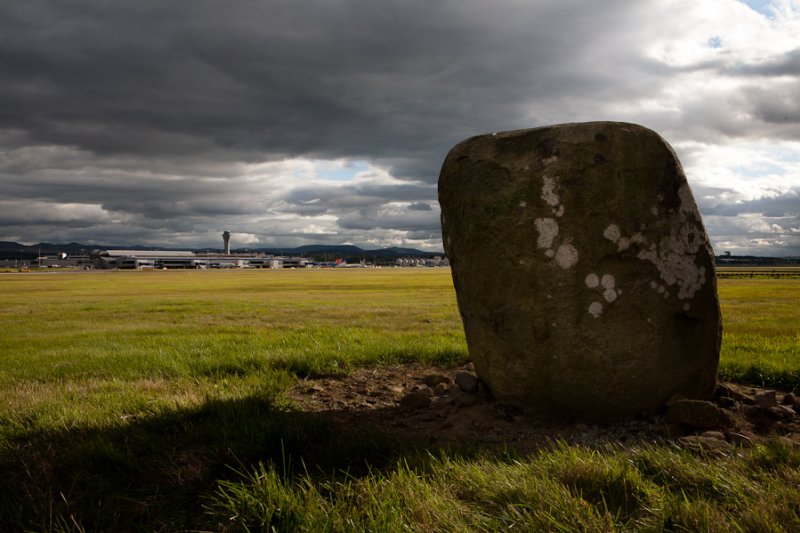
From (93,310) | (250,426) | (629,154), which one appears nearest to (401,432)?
(250,426)

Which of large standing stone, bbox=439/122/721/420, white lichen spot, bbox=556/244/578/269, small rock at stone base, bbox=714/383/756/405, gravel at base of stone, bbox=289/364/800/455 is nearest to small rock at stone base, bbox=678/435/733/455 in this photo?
gravel at base of stone, bbox=289/364/800/455

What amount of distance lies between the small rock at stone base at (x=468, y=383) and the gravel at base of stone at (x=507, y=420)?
0.01m

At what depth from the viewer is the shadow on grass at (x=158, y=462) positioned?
416 cm

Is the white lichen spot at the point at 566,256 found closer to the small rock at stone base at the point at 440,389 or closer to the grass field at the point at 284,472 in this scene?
the grass field at the point at 284,472

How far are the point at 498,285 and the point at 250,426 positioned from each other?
3195 mm

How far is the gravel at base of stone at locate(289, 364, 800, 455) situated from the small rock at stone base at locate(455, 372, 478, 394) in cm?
1

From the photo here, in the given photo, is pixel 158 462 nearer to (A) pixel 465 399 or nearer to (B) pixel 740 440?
(A) pixel 465 399

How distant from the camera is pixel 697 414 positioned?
5754 mm

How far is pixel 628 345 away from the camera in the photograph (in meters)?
6.06

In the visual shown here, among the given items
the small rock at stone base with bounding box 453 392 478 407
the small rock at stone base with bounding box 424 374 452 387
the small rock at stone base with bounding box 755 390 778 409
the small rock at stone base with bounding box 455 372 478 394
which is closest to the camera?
the small rock at stone base with bounding box 755 390 778 409

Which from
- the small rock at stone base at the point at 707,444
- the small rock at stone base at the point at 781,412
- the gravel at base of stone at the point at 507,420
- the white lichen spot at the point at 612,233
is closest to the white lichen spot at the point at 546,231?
the white lichen spot at the point at 612,233

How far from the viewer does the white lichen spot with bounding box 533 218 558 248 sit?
6.06 meters

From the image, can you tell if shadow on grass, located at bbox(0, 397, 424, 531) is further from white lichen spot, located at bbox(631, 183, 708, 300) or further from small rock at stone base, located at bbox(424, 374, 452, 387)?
white lichen spot, located at bbox(631, 183, 708, 300)

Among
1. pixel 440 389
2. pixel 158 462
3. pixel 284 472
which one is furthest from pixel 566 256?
pixel 158 462
